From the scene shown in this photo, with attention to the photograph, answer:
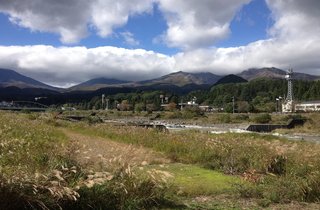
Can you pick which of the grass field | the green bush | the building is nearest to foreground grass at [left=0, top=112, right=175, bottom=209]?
the grass field

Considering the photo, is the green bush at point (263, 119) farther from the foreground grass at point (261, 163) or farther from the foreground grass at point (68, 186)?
the foreground grass at point (68, 186)

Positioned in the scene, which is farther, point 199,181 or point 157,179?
point 199,181

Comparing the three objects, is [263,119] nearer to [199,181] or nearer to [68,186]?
[199,181]

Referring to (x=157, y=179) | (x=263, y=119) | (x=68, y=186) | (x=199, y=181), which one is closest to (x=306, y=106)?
(x=263, y=119)

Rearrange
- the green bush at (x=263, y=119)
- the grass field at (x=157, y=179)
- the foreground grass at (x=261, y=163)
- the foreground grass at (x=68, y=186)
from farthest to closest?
the green bush at (x=263, y=119) → the foreground grass at (x=261, y=163) → the grass field at (x=157, y=179) → the foreground grass at (x=68, y=186)

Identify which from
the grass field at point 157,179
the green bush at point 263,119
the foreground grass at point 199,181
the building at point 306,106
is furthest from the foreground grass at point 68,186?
the building at point 306,106

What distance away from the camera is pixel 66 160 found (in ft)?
23.0

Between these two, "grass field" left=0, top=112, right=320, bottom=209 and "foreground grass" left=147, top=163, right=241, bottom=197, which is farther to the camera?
"foreground grass" left=147, top=163, right=241, bottom=197

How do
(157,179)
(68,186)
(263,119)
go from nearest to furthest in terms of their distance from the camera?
(68,186)
(157,179)
(263,119)

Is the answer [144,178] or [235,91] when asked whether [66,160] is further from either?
[235,91]

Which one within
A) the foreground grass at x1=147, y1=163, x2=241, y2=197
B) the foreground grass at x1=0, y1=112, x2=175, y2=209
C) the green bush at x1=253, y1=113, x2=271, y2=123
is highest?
the foreground grass at x1=0, y1=112, x2=175, y2=209

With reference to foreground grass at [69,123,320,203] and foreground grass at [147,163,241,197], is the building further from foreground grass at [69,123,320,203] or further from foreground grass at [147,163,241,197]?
foreground grass at [147,163,241,197]

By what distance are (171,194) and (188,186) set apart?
4.07 feet

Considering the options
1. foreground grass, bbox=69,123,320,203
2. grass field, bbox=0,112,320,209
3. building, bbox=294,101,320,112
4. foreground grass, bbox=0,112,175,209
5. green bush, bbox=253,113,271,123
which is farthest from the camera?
building, bbox=294,101,320,112
